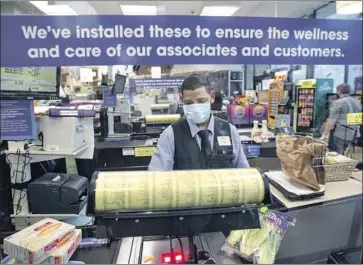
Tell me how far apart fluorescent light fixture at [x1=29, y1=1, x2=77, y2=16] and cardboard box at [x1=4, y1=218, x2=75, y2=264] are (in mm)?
725

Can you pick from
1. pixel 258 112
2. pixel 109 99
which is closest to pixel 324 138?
pixel 258 112

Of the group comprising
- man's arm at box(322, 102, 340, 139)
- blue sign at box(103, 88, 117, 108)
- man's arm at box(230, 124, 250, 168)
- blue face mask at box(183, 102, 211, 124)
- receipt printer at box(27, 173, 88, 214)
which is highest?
blue sign at box(103, 88, 117, 108)

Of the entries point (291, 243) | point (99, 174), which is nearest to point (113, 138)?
point (99, 174)

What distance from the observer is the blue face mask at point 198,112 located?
992 millimetres

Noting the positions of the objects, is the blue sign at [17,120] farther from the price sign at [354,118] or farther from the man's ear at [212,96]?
the price sign at [354,118]

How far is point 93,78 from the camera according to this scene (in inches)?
40.2

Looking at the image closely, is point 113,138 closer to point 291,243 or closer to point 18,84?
point 18,84

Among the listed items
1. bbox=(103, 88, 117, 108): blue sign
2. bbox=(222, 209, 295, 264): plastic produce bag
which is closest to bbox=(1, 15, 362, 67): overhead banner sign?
bbox=(103, 88, 117, 108): blue sign

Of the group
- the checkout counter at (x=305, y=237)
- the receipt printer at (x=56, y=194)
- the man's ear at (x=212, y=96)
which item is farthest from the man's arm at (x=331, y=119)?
the receipt printer at (x=56, y=194)

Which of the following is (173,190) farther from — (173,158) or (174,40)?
(174,40)

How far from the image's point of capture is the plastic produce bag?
100cm

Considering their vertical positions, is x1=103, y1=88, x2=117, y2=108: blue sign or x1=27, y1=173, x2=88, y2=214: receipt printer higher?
x1=103, y1=88, x2=117, y2=108: blue sign

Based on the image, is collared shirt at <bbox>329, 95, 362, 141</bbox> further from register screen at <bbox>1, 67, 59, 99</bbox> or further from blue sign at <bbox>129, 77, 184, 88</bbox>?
register screen at <bbox>1, 67, 59, 99</bbox>

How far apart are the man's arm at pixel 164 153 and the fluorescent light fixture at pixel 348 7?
77 cm
